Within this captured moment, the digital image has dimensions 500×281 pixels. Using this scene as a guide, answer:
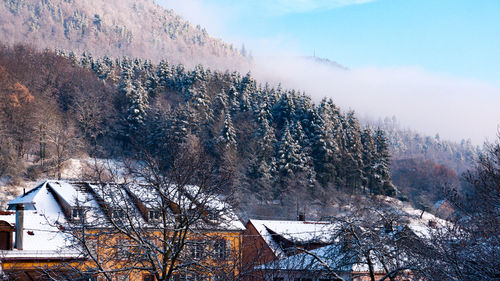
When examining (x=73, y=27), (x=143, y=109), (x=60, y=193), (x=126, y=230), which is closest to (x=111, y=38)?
(x=73, y=27)

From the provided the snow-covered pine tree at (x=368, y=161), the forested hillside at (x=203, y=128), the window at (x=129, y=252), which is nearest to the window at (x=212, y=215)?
the window at (x=129, y=252)

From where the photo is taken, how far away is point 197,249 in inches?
635

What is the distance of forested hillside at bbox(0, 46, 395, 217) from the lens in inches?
2402

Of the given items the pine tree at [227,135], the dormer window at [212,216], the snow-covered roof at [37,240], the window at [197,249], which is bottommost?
the snow-covered roof at [37,240]

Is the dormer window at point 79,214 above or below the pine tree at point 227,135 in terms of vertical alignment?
below

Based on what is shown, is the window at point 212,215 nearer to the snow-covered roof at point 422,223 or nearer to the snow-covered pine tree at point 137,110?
the snow-covered roof at point 422,223

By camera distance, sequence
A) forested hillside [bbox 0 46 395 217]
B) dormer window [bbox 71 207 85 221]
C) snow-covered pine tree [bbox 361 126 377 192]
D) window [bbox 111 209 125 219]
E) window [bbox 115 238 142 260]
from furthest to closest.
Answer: snow-covered pine tree [bbox 361 126 377 192]
forested hillside [bbox 0 46 395 217]
window [bbox 111 209 125 219]
window [bbox 115 238 142 260]
dormer window [bbox 71 207 85 221]

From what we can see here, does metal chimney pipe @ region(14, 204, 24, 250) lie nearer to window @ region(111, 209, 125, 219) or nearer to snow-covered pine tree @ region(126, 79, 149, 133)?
window @ region(111, 209, 125, 219)

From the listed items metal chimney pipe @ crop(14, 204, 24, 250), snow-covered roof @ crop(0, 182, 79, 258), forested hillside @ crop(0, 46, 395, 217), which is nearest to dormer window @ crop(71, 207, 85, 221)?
snow-covered roof @ crop(0, 182, 79, 258)

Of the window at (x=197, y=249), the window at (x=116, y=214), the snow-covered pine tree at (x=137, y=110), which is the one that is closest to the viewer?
the window at (x=116, y=214)

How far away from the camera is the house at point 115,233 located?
1422 cm

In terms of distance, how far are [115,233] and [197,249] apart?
2661mm

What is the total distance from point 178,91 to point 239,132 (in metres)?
19.7

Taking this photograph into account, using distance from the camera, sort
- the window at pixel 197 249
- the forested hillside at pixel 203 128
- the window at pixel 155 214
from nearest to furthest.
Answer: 1. the window at pixel 197 249
2. the window at pixel 155 214
3. the forested hillside at pixel 203 128
